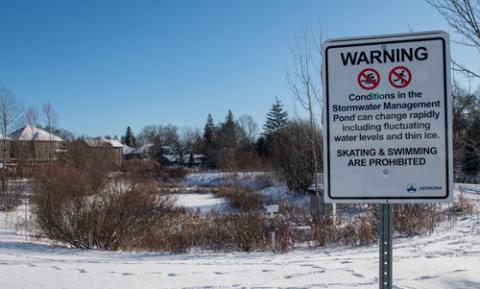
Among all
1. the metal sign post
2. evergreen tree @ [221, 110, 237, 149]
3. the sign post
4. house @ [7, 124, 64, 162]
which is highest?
evergreen tree @ [221, 110, 237, 149]

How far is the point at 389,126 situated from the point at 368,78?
257 mm

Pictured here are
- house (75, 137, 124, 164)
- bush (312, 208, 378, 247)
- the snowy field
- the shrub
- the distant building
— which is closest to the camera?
the snowy field

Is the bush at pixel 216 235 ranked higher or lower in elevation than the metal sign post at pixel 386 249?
lower

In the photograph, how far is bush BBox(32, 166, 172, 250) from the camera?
1058 centimetres

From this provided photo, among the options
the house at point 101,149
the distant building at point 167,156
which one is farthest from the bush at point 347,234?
the distant building at point 167,156

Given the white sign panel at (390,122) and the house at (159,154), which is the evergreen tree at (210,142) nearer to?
the house at (159,154)

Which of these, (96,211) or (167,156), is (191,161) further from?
(96,211)

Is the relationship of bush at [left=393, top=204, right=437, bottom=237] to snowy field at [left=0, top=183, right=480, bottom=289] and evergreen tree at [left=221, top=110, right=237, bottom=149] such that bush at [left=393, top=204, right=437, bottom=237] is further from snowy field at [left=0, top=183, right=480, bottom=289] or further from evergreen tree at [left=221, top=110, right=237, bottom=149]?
evergreen tree at [left=221, top=110, right=237, bottom=149]

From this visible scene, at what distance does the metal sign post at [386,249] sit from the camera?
207cm

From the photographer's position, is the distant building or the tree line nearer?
the tree line

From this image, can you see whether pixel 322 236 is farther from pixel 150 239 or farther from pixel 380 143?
pixel 380 143

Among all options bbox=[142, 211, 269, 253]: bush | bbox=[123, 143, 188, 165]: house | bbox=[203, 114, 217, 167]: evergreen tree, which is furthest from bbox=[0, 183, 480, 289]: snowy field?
bbox=[123, 143, 188, 165]: house

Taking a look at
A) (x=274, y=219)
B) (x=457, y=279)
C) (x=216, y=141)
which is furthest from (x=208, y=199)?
(x=216, y=141)

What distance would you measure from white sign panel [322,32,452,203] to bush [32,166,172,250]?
9.29m
